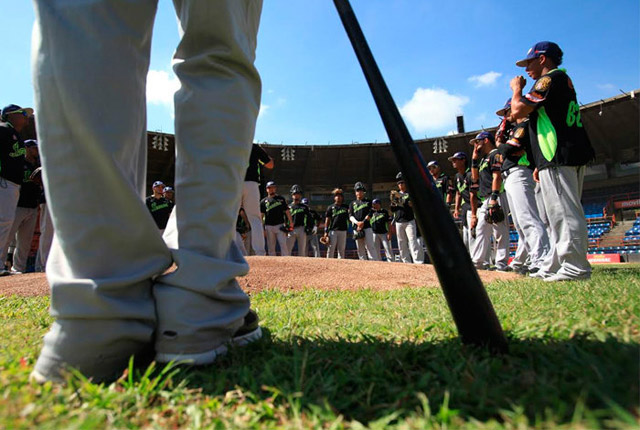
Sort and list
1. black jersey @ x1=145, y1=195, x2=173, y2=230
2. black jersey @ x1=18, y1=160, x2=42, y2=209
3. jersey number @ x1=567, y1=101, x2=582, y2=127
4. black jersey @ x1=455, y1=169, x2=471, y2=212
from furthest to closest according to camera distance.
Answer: black jersey @ x1=145, y1=195, x2=173, y2=230 → black jersey @ x1=455, y1=169, x2=471, y2=212 → black jersey @ x1=18, y1=160, x2=42, y2=209 → jersey number @ x1=567, y1=101, x2=582, y2=127

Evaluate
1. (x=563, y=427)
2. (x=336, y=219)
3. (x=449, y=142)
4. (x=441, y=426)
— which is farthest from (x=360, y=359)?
(x=449, y=142)

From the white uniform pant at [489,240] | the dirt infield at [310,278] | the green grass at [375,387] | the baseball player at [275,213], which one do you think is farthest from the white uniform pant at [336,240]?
the green grass at [375,387]

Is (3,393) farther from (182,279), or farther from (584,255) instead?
(584,255)

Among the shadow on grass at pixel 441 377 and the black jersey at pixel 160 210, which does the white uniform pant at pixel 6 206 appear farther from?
the shadow on grass at pixel 441 377

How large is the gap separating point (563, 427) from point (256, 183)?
601 centimetres

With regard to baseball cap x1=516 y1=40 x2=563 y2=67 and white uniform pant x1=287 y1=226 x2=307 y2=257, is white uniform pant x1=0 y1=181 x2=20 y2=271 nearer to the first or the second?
baseball cap x1=516 y1=40 x2=563 y2=67

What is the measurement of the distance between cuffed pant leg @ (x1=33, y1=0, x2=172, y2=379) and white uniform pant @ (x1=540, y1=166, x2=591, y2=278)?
3.36 metres

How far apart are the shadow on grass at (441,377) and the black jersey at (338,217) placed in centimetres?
1118

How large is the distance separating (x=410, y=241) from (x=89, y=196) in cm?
941

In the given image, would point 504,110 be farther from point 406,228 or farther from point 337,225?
point 337,225

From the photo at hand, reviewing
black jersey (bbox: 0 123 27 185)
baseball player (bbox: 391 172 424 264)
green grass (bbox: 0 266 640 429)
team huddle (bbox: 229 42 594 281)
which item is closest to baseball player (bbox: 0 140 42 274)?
black jersey (bbox: 0 123 27 185)

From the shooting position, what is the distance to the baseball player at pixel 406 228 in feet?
32.2

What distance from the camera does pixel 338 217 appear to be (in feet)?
40.5

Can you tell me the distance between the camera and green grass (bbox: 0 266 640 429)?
0.62 metres
